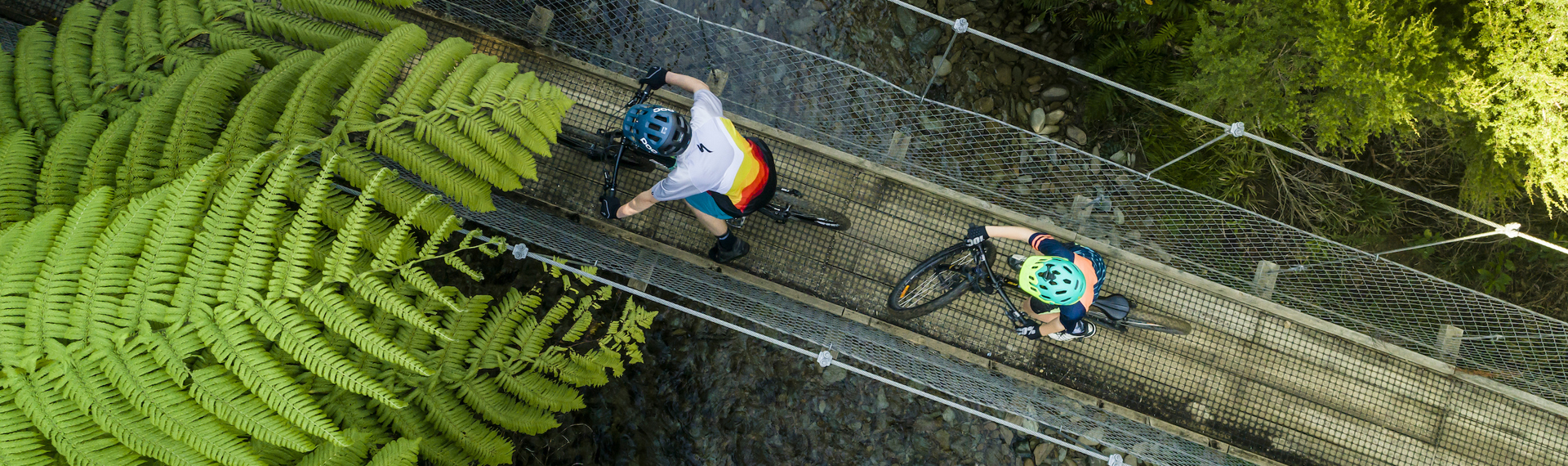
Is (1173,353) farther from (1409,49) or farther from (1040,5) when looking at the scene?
(1040,5)

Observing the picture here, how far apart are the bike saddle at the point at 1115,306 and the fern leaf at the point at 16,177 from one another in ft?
26.0

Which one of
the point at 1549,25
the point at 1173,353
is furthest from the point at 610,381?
the point at 1549,25

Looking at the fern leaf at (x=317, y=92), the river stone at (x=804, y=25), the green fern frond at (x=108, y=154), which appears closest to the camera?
the green fern frond at (x=108, y=154)

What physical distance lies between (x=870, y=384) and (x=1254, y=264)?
4224 millimetres

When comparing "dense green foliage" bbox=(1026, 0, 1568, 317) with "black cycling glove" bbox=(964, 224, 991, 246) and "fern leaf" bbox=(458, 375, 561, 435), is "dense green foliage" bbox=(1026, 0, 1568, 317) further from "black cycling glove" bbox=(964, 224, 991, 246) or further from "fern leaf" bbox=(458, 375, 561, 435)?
"fern leaf" bbox=(458, 375, 561, 435)

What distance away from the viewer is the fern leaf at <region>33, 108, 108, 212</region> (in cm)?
396

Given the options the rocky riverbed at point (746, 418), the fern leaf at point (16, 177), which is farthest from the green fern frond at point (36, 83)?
the rocky riverbed at point (746, 418)

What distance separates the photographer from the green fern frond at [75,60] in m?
4.51

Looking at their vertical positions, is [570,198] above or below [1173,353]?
below

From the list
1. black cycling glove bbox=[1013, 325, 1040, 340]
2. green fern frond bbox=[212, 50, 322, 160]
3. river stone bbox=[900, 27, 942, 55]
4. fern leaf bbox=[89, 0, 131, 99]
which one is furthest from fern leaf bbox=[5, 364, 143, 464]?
river stone bbox=[900, 27, 942, 55]

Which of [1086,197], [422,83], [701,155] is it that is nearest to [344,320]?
[422,83]

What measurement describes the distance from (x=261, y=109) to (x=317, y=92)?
360mm

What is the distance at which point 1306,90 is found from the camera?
7.22m

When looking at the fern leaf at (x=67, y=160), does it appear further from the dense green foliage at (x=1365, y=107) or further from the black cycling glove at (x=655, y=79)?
the dense green foliage at (x=1365, y=107)
